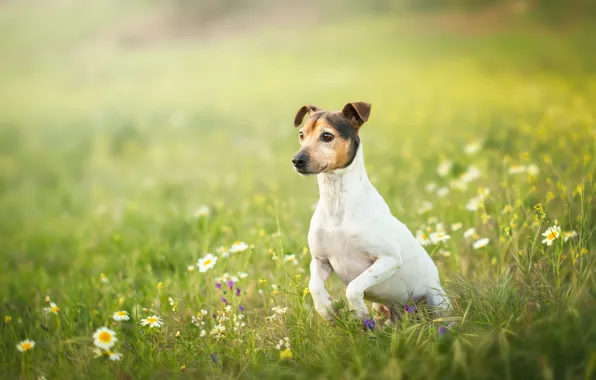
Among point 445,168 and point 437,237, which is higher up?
point 437,237

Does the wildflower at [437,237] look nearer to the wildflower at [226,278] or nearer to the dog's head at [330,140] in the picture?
the dog's head at [330,140]

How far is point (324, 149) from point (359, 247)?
60 cm

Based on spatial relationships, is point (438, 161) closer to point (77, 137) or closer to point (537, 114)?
point (537, 114)

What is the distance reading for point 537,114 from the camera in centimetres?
991

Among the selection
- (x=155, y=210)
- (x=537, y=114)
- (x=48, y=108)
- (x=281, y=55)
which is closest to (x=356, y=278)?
(x=155, y=210)

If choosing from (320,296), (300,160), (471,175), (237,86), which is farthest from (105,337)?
(237,86)

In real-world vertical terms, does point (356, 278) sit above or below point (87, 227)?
above

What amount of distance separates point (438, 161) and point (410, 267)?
14.8 ft

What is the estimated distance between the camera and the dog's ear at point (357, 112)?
3975 mm

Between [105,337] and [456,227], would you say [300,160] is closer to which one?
[105,337]

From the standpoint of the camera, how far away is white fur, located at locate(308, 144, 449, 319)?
3.90 metres

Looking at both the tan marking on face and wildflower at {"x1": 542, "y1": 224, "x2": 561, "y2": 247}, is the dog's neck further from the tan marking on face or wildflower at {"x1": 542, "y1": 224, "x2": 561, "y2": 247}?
wildflower at {"x1": 542, "y1": 224, "x2": 561, "y2": 247}

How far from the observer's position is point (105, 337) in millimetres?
3697

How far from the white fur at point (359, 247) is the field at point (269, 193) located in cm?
20
